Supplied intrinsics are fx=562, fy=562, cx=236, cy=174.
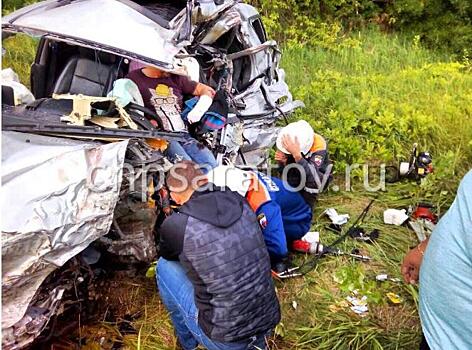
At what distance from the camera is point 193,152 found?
4.22 metres

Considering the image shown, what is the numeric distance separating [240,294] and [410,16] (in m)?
9.10

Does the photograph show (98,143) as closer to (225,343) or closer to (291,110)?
(225,343)

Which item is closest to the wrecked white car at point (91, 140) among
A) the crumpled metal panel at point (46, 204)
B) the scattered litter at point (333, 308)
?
A: the crumpled metal panel at point (46, 204)

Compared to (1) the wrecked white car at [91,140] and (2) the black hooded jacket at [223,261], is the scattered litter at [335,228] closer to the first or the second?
(1) the wrecked white car at [91,140]

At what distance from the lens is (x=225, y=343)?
2.79 m

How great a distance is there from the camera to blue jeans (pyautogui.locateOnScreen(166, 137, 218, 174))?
3943 millimetres

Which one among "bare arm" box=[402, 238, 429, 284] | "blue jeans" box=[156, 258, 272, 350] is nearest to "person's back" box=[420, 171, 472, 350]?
"bare arm" box=[402, 238, 429, 284]

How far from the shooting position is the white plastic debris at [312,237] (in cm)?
419

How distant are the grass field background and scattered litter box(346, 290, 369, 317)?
0.11 feet

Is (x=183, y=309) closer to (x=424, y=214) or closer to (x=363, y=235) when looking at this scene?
(x=363, y=235)

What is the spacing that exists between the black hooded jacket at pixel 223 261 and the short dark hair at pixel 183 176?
20 centimetres

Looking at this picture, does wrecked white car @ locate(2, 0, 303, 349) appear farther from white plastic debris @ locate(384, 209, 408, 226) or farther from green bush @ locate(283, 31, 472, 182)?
white plastic debris @ locate(384, 209, 408, 226)

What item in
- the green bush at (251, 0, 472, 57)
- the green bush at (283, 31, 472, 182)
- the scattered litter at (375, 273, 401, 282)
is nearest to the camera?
the scattered litter at (375, 273, 401, 282)

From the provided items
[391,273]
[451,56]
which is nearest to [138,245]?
[391,273]
